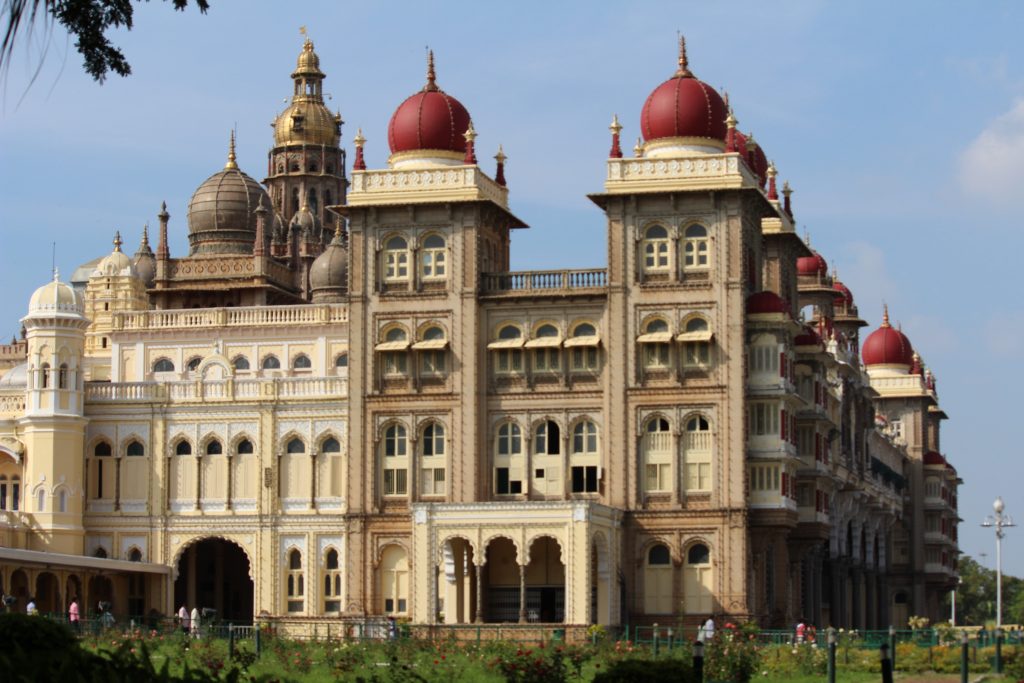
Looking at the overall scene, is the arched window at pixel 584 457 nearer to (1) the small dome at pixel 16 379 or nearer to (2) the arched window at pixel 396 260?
(2) the arched window at pixel 396 260

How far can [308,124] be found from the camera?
364ft

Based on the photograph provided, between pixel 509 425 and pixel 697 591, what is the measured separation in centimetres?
847

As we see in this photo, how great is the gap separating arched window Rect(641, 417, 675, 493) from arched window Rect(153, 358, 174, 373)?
22258 millimetres

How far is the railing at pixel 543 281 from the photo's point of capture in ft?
225

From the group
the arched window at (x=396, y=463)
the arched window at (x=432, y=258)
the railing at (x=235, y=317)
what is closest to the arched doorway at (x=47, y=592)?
the arched window at (x=396, y=463)

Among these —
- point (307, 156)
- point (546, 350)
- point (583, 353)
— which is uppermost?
point (307, 156)

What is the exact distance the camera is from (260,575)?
7188 cm

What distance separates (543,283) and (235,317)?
16.4 meters

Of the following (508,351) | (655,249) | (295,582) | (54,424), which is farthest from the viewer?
(54,424)

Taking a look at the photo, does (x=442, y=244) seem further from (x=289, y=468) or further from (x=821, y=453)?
(x=821, y=453)

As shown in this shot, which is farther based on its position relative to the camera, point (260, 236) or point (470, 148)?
point (260, 236)

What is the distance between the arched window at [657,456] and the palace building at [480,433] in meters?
0.09

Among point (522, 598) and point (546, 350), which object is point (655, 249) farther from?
point (522, 598)

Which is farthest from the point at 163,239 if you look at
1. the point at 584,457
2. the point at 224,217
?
the point at 584,457
